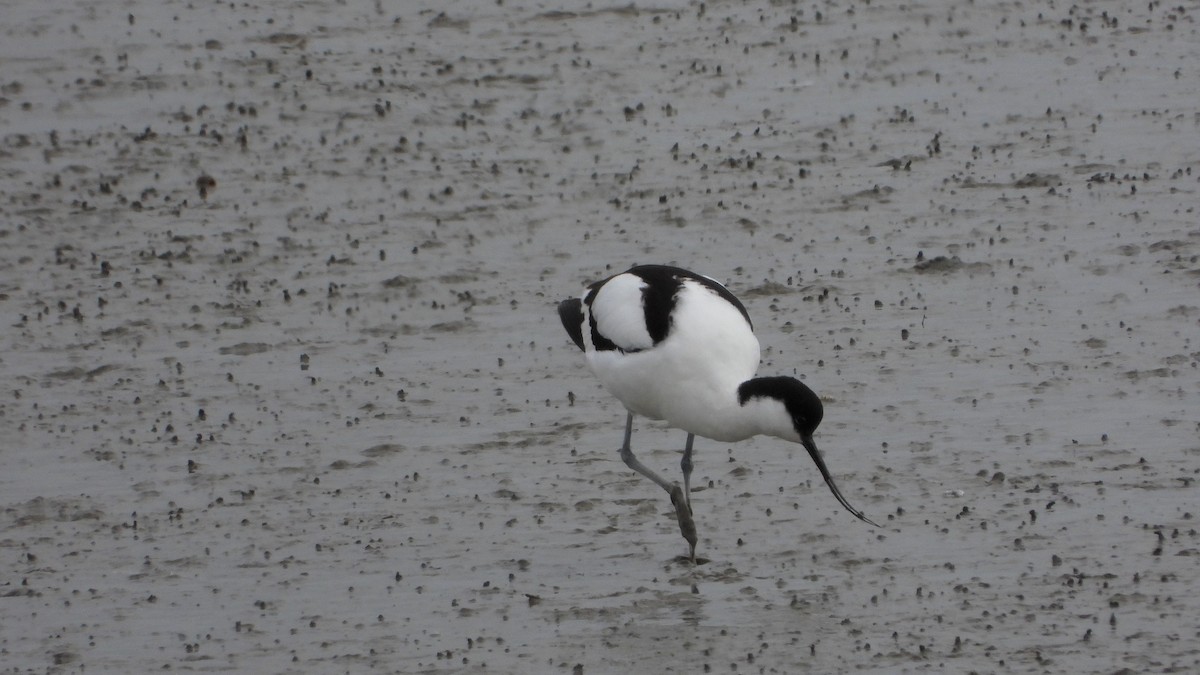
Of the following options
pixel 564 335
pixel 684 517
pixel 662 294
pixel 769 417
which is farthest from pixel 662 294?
pixel 564 335

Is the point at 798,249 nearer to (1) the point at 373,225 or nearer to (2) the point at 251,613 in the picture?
(1) the point at 373,225

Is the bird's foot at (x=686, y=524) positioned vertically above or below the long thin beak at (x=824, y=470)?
below

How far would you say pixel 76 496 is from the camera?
793 cm

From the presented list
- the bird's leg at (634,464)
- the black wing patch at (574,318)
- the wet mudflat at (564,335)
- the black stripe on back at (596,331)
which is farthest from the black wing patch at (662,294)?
the wet mudflat at (564,335)

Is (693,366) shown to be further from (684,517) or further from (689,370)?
(684,517)

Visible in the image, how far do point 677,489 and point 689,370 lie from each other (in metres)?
0.43

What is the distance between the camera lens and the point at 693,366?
7.21m

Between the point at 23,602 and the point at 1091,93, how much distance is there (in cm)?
741

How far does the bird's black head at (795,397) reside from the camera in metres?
6.89

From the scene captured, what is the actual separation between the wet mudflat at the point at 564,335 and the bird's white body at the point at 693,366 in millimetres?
467

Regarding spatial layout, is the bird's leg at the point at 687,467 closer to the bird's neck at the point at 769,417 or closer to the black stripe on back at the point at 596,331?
the black stripe on back at the point at 596,331

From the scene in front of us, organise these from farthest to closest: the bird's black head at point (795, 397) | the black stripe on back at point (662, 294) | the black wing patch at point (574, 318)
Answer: the black wing patch at point (574, 318)
the black stripe on back at point (662, 294)
the bird's black head at point (795, 397)

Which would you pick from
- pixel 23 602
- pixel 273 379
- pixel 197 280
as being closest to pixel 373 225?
pixel 197 280

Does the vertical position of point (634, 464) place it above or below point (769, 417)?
below
